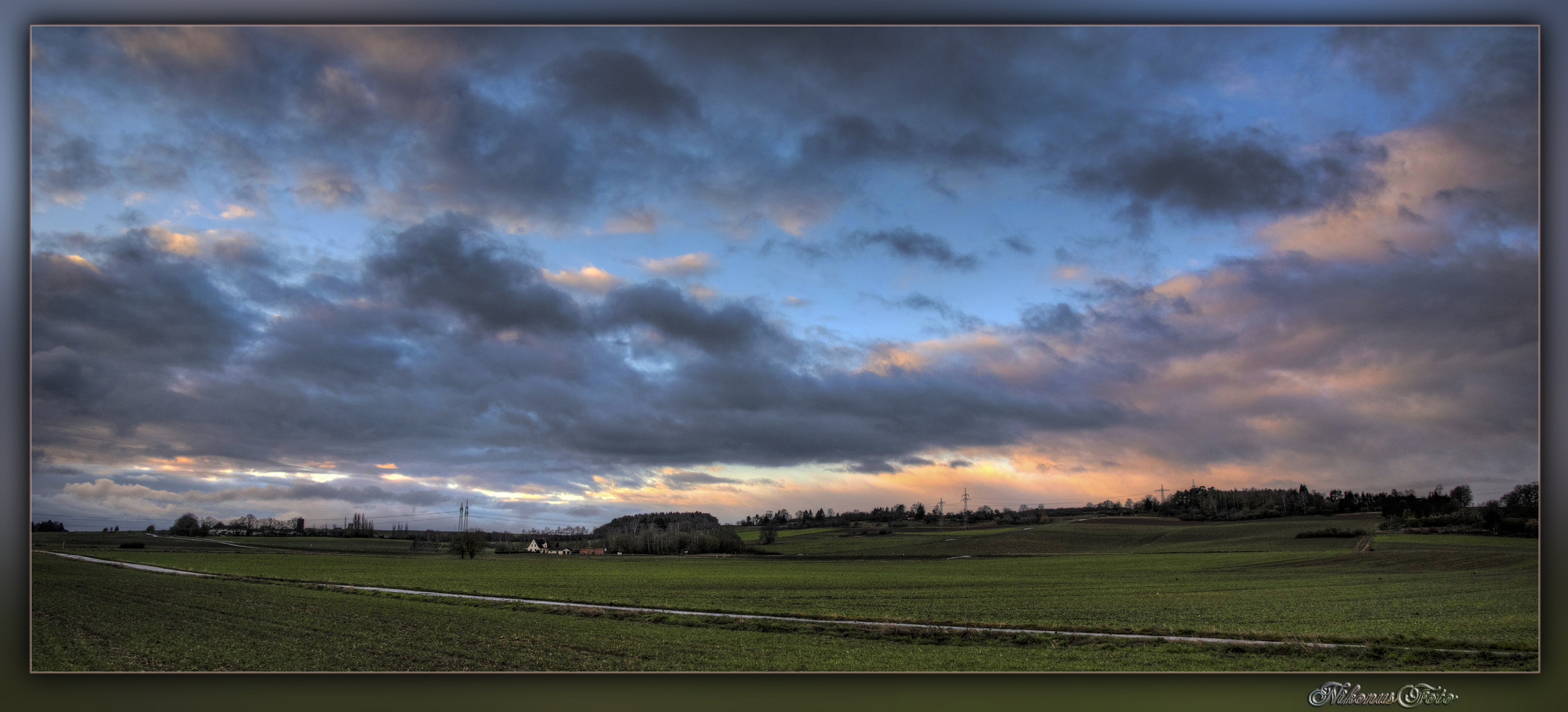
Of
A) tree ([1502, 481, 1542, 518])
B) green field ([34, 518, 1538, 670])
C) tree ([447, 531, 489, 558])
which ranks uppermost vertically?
tree ([1502, 481, 1542, 518])

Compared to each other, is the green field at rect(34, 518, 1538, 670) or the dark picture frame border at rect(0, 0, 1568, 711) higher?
the dark picture frame border at rect(0, 0, 1568, 711)

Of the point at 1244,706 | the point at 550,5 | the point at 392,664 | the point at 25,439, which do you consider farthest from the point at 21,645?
the point at 1244,706

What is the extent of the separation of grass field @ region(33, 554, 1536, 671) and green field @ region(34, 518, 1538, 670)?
2.64 feet

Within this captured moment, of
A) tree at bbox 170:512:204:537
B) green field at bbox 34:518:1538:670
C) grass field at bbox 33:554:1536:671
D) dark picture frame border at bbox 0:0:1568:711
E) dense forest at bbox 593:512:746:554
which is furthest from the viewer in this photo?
dense forest at bbox 593:512:746:554

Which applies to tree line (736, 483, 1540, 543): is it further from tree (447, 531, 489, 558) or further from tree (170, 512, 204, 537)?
tree (447, 531, 489, 558)

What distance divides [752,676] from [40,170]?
15.8 meters

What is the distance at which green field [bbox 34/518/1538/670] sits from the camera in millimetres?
18062

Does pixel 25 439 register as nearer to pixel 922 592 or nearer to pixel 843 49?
pixel 843 49

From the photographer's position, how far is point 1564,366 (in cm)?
1389

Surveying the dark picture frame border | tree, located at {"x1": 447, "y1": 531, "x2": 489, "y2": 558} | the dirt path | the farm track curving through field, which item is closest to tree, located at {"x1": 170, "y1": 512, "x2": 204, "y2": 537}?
the dirt path

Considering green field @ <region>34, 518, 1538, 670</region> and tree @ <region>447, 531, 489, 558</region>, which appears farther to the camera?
tree @ <region>447, 531, 489, 558</region>

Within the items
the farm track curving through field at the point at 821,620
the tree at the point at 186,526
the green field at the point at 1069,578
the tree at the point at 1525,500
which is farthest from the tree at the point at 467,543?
the tree at the point at 1525,500

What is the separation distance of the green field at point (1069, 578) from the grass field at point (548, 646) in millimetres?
803

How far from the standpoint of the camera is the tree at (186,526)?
20984mm
